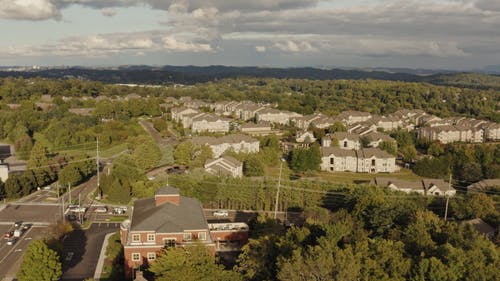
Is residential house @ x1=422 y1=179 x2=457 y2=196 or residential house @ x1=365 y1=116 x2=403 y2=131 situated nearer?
residential house @ x1=422 y1=179 x2=457 y2=196

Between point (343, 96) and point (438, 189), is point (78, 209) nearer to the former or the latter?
point (438, 189)

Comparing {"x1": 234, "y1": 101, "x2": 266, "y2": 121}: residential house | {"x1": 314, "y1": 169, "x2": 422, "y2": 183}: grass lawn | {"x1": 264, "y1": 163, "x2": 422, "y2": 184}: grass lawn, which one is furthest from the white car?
{"x1": 234, "y1": 101, "x2": 266, "y2": 121}: residential house

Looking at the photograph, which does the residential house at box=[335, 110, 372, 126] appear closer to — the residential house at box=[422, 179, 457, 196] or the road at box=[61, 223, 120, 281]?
the residential house at box=[422, 179, 457, 196]

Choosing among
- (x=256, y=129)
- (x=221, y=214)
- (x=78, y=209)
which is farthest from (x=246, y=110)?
(x=78, y=209)

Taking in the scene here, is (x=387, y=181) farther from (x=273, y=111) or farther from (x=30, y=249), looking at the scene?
(x=273, y=111)

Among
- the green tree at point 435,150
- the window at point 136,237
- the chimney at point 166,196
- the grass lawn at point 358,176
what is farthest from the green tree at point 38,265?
the green tree at point 435,150

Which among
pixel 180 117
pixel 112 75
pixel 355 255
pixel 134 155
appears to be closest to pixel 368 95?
pixel 180 117

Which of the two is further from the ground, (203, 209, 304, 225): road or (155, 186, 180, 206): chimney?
(155, 186, 180, 206): chimney

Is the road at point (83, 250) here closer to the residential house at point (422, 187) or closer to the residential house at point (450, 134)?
the residential house at point (422, 187)
